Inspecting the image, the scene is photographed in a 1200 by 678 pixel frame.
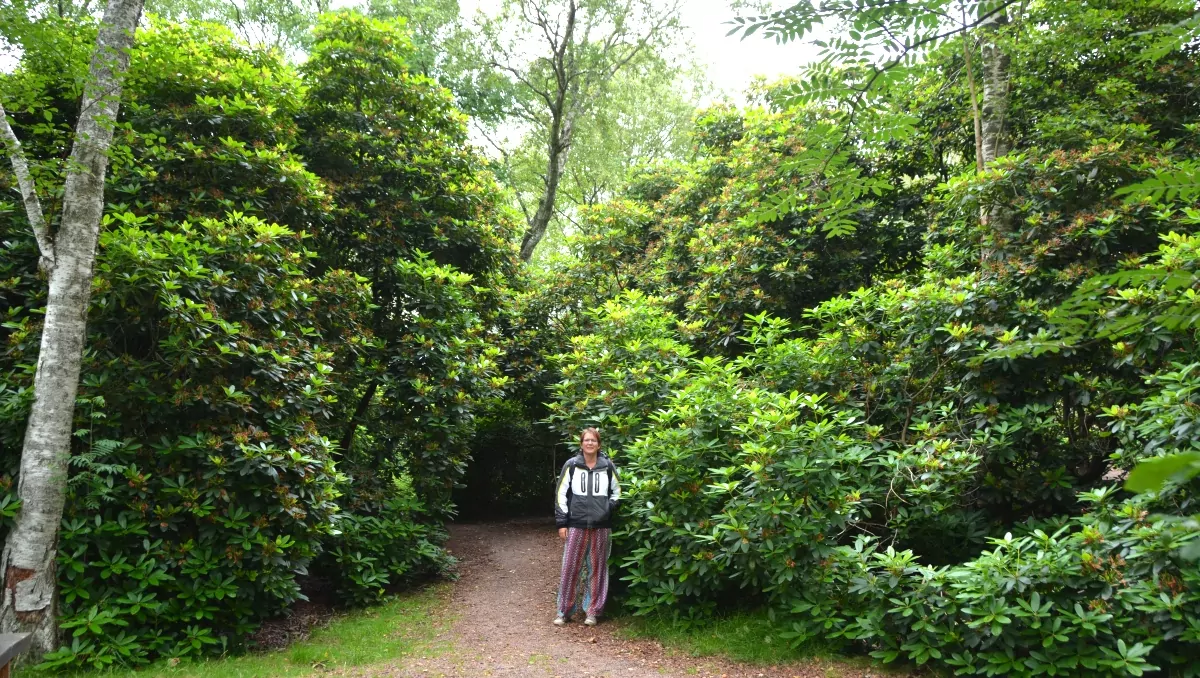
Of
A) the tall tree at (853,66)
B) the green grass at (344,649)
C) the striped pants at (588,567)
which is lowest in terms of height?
the green grass at (344,649)

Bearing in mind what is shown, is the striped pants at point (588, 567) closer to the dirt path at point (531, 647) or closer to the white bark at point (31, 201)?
the dirt path at point (531, 647)

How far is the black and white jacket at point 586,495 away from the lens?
6.54m

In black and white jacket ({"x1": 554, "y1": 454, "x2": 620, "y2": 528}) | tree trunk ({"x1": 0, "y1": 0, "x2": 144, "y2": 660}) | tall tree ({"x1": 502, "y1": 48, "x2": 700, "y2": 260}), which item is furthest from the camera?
tall tree ({"x1": 502, "y1": 48, "x2": 700, "y2": 260})

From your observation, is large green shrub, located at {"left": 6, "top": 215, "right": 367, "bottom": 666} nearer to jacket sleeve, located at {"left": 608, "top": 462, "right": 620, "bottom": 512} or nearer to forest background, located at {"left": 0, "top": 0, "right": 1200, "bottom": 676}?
forest background, located at {"left": 0, "top": 0, "right": 1200, "bottom": 676}

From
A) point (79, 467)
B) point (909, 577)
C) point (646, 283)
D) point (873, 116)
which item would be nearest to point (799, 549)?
point (909, 577)

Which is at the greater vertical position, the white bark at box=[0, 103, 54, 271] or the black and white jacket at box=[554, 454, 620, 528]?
the white bark at box=[0, 103, 54, 271]

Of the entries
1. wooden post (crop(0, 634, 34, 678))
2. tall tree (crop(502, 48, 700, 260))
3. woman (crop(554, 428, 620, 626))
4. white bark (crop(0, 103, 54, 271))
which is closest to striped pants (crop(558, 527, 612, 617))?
woman (crop(554, 428, 620, 626))

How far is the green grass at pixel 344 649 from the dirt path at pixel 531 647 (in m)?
0.24

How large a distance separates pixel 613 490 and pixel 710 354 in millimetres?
2986

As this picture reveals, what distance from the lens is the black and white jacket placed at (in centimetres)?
654

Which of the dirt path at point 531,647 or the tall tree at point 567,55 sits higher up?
the tall tree at point 567,55

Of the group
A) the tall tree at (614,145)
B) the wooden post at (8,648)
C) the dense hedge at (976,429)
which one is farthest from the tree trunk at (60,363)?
the tall tree at (614,145)

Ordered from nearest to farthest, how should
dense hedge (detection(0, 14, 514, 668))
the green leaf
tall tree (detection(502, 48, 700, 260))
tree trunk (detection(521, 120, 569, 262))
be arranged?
1. the green leaf
2. dense hedge (detection(0, 14, 514, 668))
3. tree trunk (detection(521, 120, 569, 262))
4. tall tree (detection(502, 48, 700, 260))

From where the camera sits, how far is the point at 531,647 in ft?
19.7
